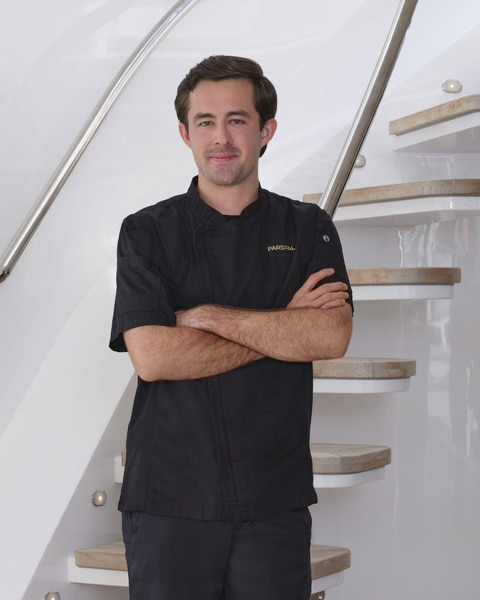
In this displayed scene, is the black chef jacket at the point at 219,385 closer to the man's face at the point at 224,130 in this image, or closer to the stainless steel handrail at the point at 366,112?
the man's face at the point at 224,130

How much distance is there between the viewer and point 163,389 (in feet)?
6.30

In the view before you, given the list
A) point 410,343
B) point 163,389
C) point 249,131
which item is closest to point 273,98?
point 249,131

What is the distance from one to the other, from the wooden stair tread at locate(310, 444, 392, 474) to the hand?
75cm

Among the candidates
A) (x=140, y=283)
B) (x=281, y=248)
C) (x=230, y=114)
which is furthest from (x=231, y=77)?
(x=140, y=283)

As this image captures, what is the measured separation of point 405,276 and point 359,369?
37 cm

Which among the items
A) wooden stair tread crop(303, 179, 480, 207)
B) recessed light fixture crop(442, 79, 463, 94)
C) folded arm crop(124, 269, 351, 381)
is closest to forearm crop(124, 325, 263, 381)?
folded arm crop(124, 269, 351, 381)

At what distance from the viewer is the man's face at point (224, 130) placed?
6.68 ft

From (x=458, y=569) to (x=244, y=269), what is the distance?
2.12 m

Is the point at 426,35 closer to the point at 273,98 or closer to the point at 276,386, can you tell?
the point at 273,98

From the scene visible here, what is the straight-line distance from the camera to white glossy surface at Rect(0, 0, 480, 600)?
2.84 metres

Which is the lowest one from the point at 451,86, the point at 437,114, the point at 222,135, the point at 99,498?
the point at 99,498

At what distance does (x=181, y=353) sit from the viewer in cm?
191

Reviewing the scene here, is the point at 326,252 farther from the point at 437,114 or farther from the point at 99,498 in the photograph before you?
the point at 437,114

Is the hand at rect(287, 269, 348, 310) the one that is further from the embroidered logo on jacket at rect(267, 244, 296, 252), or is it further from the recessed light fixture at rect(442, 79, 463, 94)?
the recessed light fixture at rect(442, 79, 463, 94)
